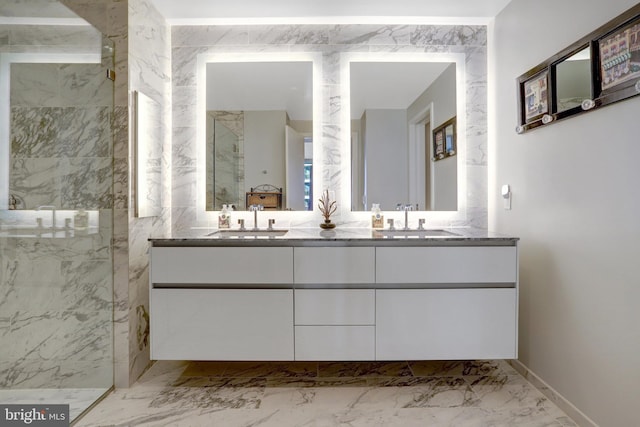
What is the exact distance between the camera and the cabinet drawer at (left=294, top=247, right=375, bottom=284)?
195 cm

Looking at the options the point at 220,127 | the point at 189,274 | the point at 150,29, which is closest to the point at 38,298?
the point at 189,274

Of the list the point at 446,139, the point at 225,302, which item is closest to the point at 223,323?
the point at 225,302

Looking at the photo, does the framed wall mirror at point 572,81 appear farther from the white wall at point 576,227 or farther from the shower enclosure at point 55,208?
the shower enclosure at point 55,208

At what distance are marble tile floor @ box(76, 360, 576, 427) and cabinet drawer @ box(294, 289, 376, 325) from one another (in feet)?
1.43

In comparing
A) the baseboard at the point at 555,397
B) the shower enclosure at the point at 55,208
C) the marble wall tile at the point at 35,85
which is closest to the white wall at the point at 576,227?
the baseboard at the point at 555,397

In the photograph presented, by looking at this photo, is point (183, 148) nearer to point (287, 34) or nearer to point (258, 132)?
point (258, 132)

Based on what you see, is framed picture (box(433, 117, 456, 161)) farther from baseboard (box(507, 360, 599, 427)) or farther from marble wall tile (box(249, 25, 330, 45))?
baseboard (box(507, 360, 599, 427))

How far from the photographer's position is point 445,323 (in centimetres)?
194

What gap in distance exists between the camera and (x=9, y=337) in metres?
1.66

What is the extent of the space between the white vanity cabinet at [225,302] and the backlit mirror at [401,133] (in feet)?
3.18

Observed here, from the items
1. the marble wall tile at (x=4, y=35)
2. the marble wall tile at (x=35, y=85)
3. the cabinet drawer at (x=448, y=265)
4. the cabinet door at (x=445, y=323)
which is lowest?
the cabinet door at (x=445, y=323)

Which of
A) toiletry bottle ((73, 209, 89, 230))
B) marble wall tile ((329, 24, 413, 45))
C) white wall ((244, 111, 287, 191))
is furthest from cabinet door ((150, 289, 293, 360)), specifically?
marble wall tile ((329, 24, 413, 45))

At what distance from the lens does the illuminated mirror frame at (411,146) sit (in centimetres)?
262

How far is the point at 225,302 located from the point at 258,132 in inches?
51.1
